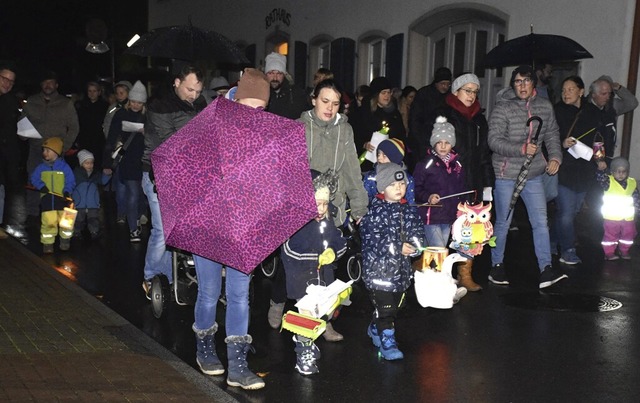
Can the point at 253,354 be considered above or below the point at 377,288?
below

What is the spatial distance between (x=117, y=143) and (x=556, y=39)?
588 cm

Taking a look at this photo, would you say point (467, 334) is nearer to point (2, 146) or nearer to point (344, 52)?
point (2, 146)

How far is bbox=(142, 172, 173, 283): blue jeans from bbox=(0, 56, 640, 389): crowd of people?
1cm

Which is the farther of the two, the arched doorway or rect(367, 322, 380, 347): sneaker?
the arched doorway

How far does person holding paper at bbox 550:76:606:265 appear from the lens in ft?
34.6

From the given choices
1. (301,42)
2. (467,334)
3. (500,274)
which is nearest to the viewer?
(467,334)

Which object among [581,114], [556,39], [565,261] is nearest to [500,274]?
[565,261]

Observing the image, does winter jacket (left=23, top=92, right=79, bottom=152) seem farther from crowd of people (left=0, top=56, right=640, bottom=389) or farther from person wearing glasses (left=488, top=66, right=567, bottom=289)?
person wearing glasses (left=488, top=66, right=567, bottom=289)

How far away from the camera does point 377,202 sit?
680 centimetres

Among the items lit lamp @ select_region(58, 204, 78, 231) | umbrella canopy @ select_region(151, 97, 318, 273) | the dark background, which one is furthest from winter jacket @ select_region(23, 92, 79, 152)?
the dark background

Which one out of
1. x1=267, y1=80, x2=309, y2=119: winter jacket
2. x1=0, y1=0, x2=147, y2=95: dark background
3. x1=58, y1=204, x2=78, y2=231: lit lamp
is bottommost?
x1=58, y1=204, x2=78, y2=231: lit lamp

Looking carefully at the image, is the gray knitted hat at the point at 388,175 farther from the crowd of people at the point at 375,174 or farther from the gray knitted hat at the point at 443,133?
the gray knitted hat at the point at 443,133

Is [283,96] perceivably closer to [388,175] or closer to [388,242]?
[388,175]

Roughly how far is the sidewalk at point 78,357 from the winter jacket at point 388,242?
1.44 m
